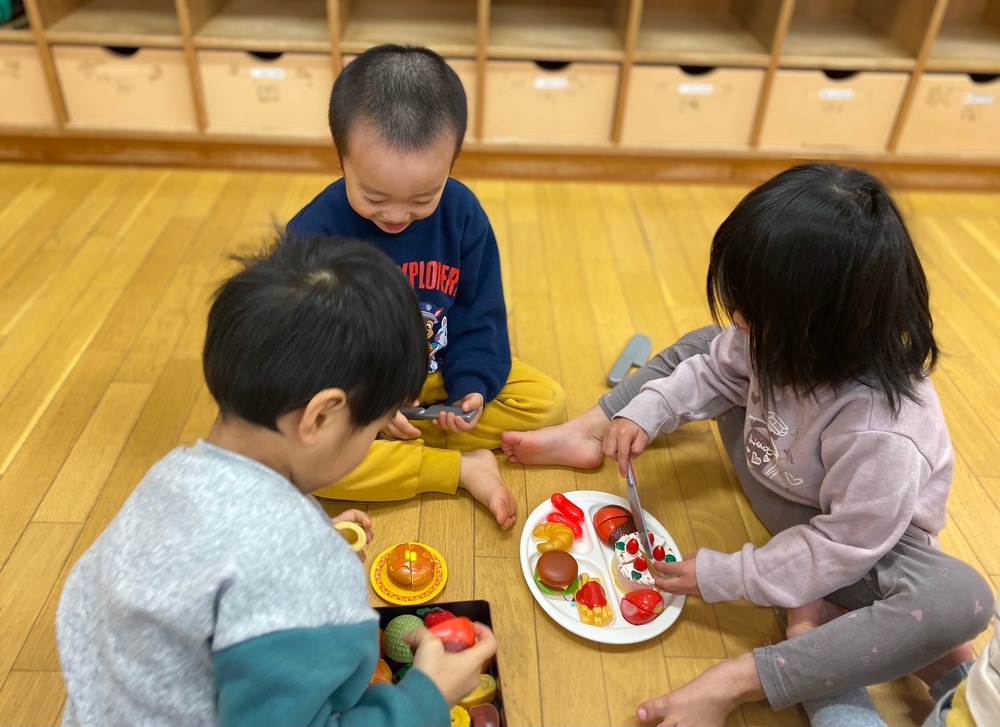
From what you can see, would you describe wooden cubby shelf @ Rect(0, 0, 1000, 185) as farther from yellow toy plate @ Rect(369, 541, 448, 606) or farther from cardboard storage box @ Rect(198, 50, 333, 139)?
yellow toy plate @ Rect(369, 541, 448, 606)

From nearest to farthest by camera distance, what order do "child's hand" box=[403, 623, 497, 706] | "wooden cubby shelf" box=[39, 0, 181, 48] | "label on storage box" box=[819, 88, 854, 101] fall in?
"child's hand" box=[403, 623, 497, 706] → "wooden cubby shelf" box=[39, 0, 181, 48] → "label on storage box" box=[819, 88, 854, 101]

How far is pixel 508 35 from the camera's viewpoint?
1.85 metres

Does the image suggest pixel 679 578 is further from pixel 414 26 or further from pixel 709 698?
pixel 414 26

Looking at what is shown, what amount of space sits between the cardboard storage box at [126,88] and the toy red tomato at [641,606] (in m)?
1.53

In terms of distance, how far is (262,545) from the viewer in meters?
0.55

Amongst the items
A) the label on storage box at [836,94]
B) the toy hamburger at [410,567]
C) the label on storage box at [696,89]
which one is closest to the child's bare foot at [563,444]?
the toy hamburger at [410,567]

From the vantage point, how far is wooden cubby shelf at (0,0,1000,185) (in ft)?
5.85

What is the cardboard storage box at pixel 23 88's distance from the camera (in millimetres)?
1775

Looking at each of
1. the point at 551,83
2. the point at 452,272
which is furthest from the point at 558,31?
the point at 452,272

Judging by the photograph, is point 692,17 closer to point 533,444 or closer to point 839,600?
point 533,444

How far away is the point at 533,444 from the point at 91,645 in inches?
25.5

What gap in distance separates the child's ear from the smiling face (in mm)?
364

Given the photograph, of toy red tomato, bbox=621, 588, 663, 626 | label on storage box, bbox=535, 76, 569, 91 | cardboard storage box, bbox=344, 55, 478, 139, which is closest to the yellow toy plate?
toy red tomato, bbox=621, 588, 663, 626

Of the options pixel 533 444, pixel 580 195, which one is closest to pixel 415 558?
pixel 533 444
